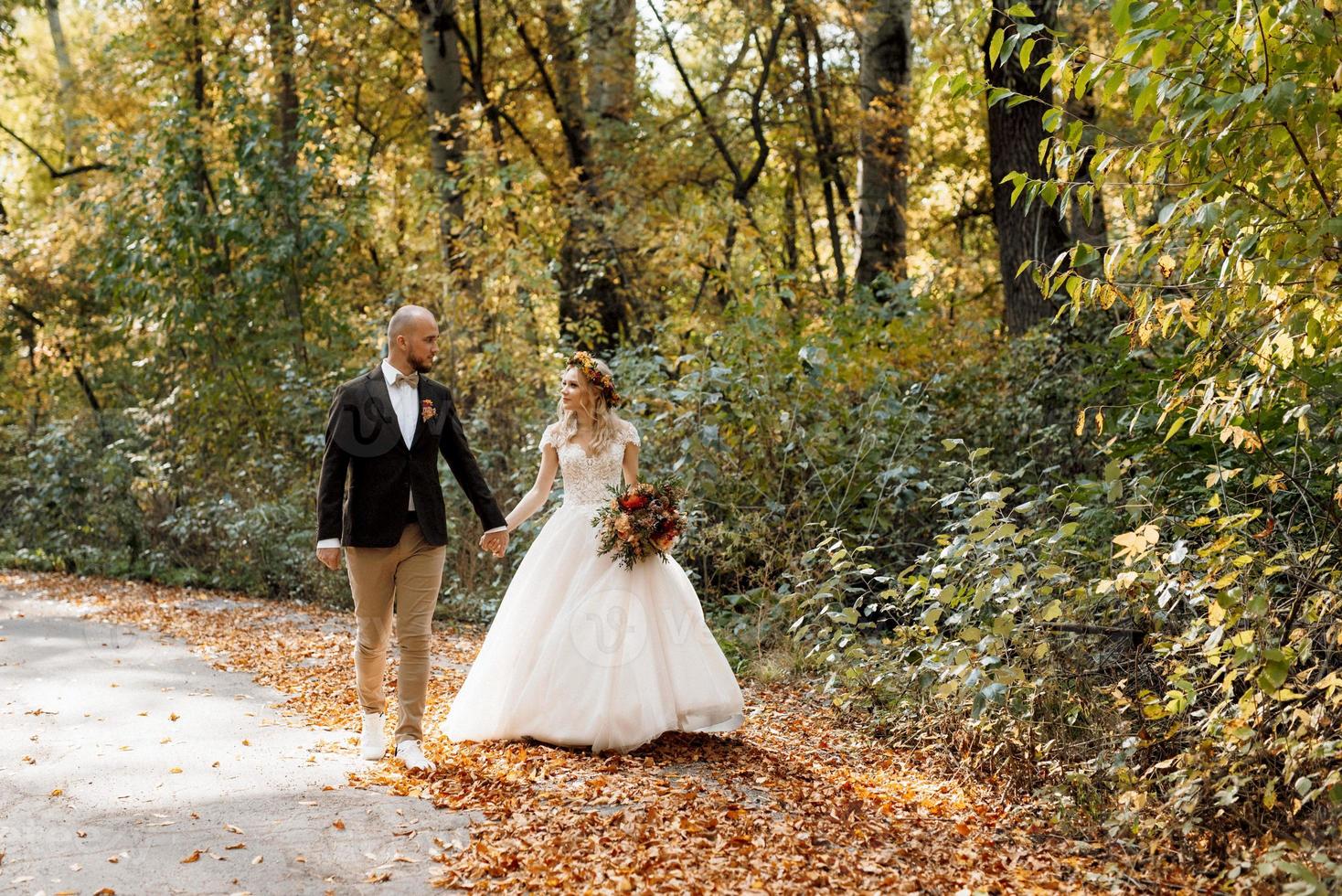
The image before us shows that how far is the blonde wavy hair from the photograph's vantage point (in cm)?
656

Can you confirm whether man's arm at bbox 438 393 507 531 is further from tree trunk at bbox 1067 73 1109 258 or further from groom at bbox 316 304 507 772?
tree trunk at bbox 1067 73 1109 258

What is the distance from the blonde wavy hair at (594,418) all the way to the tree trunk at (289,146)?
737 centimetres

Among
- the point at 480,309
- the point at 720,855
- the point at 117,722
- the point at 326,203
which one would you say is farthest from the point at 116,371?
the point at 720,855

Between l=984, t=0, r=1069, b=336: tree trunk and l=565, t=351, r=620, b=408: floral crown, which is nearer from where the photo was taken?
l=565, t=351, r=620, b=408: floral crown

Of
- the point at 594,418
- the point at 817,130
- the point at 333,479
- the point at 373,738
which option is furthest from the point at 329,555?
the point at 817,130

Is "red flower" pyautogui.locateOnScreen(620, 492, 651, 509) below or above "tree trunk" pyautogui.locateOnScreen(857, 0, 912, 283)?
below

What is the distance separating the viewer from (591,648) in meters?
6.00

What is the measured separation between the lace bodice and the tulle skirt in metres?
0.18

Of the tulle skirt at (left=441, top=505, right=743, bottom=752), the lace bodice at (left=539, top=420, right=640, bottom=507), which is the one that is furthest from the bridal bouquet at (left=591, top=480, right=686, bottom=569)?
the lace bodice at (left=539, top=420, right=640, bottom=507)

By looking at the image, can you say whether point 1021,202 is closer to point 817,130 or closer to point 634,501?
point 634,501

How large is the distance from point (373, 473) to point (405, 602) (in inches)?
24.8

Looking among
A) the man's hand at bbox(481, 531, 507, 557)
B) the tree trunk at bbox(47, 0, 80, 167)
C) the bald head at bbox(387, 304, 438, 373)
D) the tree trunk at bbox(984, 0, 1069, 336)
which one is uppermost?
the tree trunk at bbox(47, 0, 80, 167)

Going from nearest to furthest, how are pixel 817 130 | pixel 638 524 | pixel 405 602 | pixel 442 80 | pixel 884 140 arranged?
pixel 405 602
pixel 638 524
pixel 442 80
pixel 884 140
pixel 817 130

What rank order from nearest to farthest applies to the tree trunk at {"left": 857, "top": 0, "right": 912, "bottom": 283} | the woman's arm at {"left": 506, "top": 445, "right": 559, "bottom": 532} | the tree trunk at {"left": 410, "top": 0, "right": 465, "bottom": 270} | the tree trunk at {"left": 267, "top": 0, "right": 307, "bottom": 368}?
the woman's arm at {"left": 506, "top": 445, "right": 559, "bottom": 532}
the tree trunk at {"left": 267, "top": 0, "right": 307, "bottom": 368}
the tree trunk at {"left": 410, "top": 0, "right": 465, "bottom": 270}
the tree trunk at {"left": 857, "top": 0, "right": 912, "bottom": 283}
